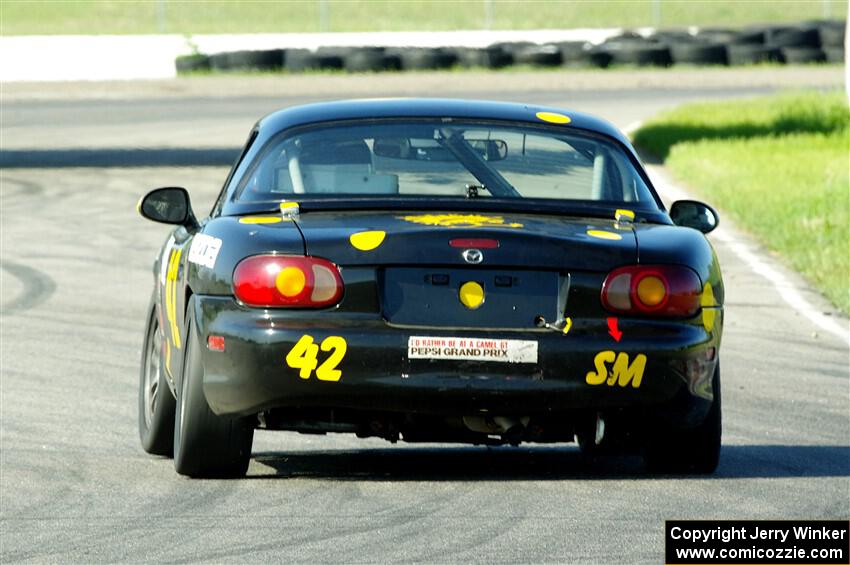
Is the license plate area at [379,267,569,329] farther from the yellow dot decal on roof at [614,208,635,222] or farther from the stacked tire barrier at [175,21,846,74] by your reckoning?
the stacked tire barrier at [175,21,846,74]

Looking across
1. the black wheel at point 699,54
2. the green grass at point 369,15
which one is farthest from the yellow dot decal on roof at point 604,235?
the green grass at point 369,15

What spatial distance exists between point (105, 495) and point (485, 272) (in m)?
1.45

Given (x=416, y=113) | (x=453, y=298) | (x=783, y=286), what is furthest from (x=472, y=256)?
(x=783, y=286)

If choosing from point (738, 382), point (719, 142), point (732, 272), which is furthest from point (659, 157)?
point (738, 382)

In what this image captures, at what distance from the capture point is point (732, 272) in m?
14.0

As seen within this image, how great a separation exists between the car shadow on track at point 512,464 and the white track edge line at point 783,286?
362 centimetres

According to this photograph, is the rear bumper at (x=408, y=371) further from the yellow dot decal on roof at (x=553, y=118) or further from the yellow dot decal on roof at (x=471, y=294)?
the yellow dot decal on roof at (x=553, y=118)

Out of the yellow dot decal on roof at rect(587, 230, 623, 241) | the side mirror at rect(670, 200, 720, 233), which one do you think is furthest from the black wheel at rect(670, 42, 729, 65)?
the yellow dot decal on roof at rect(587, 230, 623, 241)

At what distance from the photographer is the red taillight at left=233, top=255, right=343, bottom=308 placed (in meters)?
6.31

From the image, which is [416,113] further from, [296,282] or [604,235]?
[296,282]

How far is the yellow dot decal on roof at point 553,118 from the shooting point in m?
7.46

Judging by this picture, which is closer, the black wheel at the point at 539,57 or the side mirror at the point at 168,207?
the side mirror at the point at 168,207

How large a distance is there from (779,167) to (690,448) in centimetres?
1367

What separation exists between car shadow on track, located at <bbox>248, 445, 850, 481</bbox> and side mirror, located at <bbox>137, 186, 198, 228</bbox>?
929 mm
